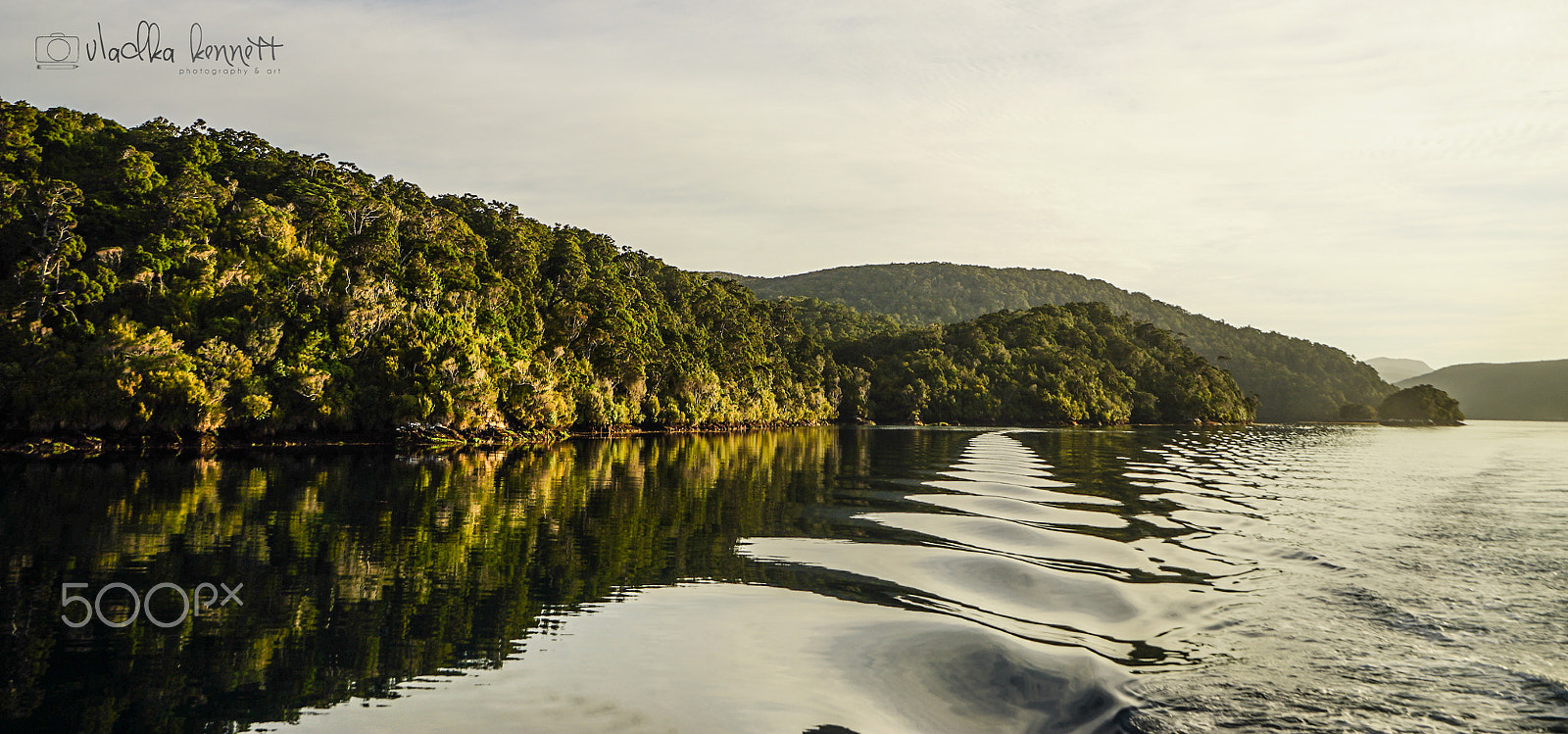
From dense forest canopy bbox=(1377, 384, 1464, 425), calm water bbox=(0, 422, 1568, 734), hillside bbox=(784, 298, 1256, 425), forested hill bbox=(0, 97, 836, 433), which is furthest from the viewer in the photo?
dense forest canopy bbox=(1377, 384, 1464, 425)

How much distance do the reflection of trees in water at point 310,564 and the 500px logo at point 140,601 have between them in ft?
0.57

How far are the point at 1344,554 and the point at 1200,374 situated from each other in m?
157

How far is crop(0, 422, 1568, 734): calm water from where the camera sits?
8562mm

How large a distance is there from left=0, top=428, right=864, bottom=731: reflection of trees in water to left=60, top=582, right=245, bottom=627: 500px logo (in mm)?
174

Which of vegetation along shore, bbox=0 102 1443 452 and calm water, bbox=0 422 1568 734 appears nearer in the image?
calm water, bbox=0 422 1568 734

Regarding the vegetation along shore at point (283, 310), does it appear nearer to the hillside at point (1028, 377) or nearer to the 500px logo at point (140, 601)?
the 500px logo at point (140, 601)

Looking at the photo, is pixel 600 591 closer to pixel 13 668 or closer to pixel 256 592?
pixel 256 592

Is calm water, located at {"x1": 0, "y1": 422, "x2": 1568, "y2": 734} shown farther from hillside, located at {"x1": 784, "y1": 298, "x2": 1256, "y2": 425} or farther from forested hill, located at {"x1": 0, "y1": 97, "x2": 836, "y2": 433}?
hillside, located at {"x1": 784, "y1": 298, "x2": 1256, "y2": 425}

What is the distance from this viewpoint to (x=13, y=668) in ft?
29.9

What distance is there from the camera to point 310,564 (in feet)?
49.9

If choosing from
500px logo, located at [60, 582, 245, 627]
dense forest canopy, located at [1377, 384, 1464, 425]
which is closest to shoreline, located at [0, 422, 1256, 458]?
500px logo, located at [60, 582, 245, 627]

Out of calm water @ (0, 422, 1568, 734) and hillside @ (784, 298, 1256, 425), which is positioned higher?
hillside @ (784, 298, 1256, 425)

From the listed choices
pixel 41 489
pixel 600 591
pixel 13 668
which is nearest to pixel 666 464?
pixel 41 489

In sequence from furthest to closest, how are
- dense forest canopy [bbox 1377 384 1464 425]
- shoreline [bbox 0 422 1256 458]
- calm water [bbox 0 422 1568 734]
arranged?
dense forest canopy [bbox 1377 384 1464 425] → shoreline [bbox 0 422 1256 458] → calm water [bbox 0 422 1568 734]
